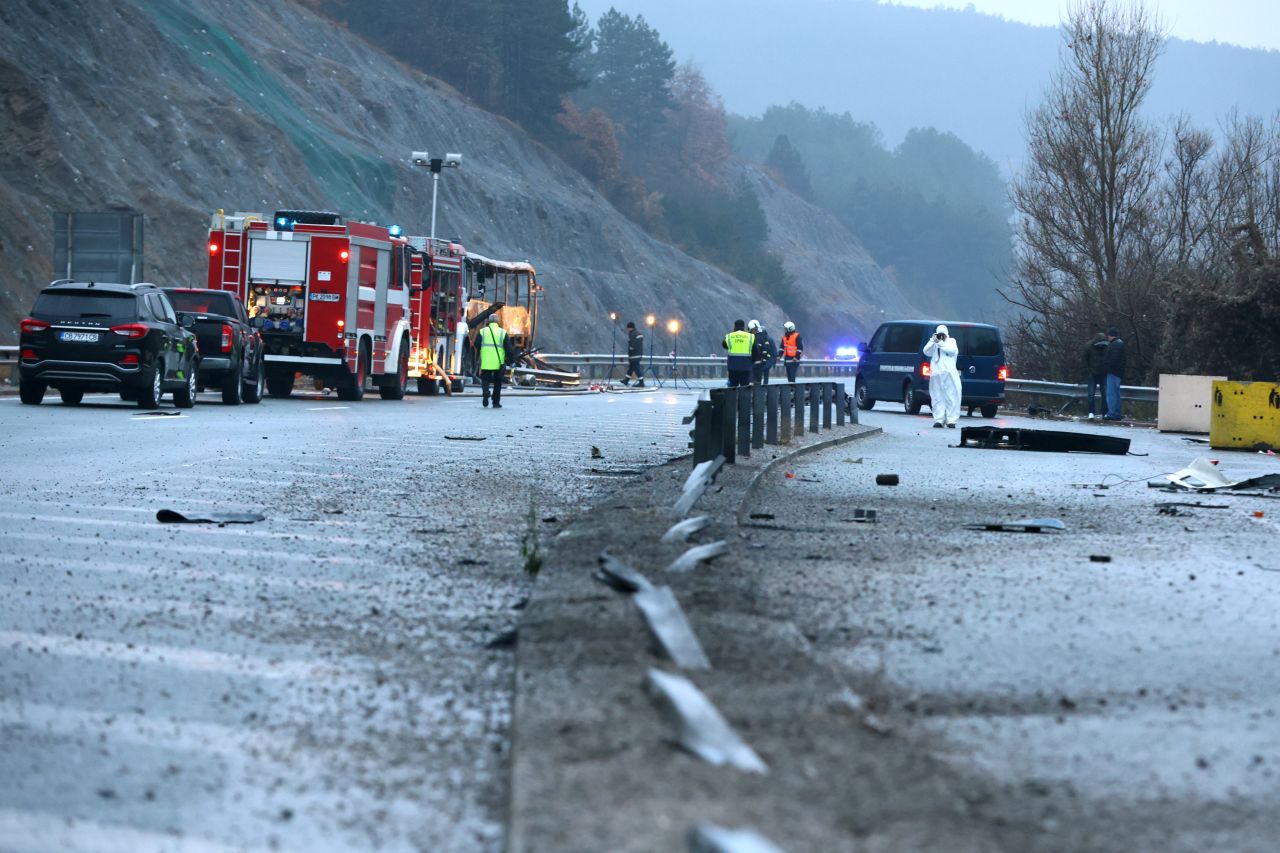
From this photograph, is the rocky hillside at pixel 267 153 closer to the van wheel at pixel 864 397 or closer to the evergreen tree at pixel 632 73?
the van wheel at pixel 864 397

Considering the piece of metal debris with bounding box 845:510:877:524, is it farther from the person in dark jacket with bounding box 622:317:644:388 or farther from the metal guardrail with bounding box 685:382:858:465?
the person in dark jacket with bounding box 622:317:644:388

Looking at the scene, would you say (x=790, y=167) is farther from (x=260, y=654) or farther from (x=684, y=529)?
(x=260, y=654)

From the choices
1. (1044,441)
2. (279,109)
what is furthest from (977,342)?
(279,109)

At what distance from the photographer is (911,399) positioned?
36844 mm

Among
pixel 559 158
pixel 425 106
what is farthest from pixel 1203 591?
pixel 559 158

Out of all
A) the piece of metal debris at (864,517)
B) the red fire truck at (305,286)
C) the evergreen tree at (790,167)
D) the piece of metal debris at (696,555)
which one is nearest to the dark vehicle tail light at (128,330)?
the red fire truck at (305,286)

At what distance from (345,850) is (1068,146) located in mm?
42122

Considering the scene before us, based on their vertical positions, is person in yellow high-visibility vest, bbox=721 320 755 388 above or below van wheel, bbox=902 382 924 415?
above

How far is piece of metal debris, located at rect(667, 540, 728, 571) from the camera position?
8250mm

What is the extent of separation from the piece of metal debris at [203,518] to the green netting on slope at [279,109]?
5458cm

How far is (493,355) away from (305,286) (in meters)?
4.75

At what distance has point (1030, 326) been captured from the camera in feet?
150

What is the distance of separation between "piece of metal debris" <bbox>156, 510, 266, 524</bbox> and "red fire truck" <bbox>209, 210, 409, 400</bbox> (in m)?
22.5

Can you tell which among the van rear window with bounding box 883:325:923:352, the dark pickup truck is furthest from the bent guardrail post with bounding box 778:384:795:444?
the van rear window with bounding box 883:325:923:352
